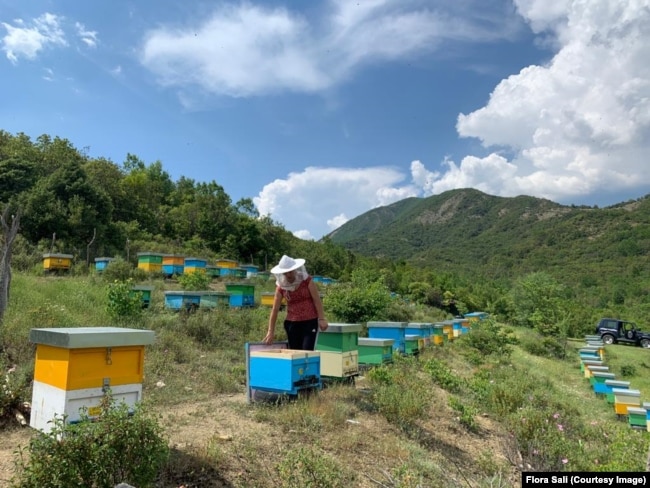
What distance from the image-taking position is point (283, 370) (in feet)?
17.7

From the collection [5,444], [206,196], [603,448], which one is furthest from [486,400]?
[206,196]

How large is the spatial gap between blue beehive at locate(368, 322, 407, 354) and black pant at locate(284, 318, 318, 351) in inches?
195

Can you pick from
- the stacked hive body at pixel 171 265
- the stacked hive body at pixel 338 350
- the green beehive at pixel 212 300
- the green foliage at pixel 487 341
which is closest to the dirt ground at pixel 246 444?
the stacked hive body at pixel 338 350

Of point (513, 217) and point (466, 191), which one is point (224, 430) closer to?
point (513, 217)

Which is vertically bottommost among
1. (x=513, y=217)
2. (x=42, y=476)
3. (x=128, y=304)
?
(x=42, y=476)

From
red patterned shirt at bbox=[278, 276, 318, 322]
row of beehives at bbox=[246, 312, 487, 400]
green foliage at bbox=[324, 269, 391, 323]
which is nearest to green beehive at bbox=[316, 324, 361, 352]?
row of beehives at bbox=[246, 312, 487, 400]

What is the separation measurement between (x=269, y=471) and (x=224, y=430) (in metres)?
0.93

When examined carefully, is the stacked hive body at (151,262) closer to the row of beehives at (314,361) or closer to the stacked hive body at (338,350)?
the row of beehives at (314,361)

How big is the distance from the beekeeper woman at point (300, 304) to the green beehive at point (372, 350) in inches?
110

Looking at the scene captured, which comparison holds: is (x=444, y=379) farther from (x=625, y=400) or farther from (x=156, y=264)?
(x=156, y=264)

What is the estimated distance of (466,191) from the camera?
5989 inches

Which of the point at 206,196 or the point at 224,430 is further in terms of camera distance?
the point at 206,196

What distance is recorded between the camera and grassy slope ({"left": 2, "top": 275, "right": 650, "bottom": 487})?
4.08 metres

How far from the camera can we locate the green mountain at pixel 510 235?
250 feet
